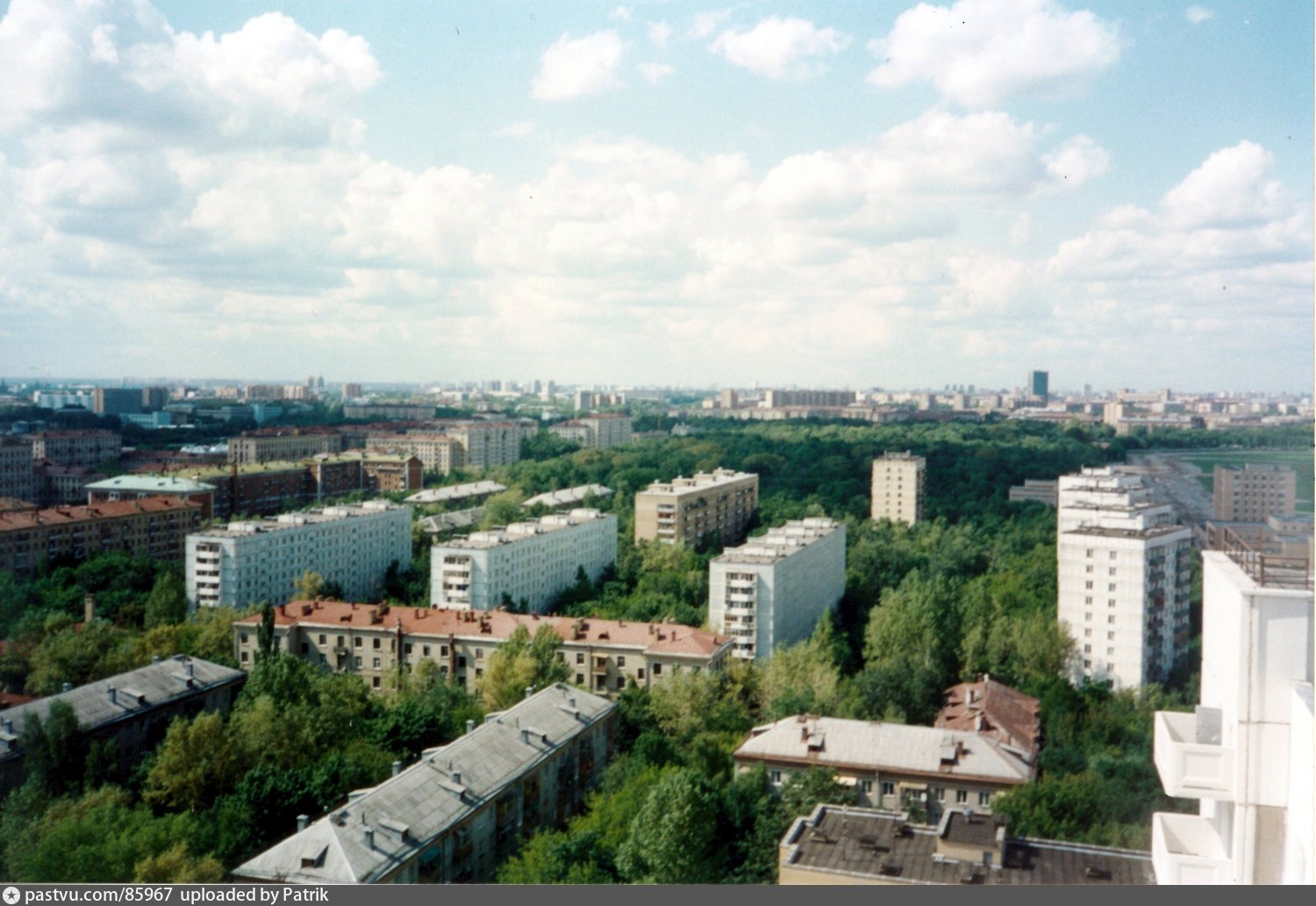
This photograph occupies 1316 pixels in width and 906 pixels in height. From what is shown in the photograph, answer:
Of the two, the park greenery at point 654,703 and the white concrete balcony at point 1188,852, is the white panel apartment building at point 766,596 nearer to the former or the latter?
the park greenery at point 654,703

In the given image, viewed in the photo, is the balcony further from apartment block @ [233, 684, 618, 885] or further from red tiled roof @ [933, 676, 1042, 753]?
red tiled roof @ [933, 676, 1042, 753]

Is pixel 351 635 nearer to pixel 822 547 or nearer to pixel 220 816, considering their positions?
pixel 220 816

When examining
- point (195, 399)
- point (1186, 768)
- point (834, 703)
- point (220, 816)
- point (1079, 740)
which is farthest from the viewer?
point (195, 399)

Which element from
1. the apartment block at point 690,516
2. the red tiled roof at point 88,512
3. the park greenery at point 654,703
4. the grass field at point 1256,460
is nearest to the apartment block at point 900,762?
the park greenery at point 654,703

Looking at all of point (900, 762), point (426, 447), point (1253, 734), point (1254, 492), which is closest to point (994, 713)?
point (900, 762)

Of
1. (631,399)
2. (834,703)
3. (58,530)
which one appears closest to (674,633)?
(834,703)

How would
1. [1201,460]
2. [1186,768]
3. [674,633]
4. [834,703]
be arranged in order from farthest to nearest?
[674,633] → [1201,460] → [834,703] → [1186,768]

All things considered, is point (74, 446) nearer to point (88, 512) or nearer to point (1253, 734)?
point (88, 512)
